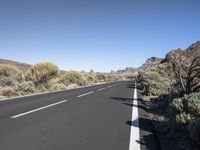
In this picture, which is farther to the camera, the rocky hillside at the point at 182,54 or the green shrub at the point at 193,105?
the rocky hillside at the point at 182,54

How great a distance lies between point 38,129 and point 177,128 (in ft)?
12.8

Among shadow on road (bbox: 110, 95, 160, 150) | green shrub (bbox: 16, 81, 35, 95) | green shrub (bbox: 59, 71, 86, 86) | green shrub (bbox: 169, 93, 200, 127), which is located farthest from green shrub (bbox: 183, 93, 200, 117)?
green shrub (bbox: 59, 71, 86, 86)

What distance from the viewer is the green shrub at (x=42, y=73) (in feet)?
122

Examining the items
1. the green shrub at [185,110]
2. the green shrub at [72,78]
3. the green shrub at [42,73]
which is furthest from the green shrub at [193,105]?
the green shrub at [72,78]

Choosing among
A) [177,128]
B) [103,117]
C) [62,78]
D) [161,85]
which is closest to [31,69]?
[62,78]

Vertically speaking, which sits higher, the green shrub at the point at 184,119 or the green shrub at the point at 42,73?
the green shrub at the point at 42,73

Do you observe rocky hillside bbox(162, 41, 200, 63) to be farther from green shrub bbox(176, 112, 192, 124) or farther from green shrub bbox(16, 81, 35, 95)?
green shrub bbox(16, 81, 35, 95)

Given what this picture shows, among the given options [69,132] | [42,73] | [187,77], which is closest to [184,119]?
[69,132]

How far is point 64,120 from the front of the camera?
1019 centimetres

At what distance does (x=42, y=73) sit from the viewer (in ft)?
122

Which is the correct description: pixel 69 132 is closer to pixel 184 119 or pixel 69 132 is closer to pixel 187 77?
pixel 184 119

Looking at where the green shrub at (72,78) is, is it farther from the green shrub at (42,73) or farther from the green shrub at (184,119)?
the green shrub at (184,119)

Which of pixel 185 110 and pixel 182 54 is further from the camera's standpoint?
pixel 182 54

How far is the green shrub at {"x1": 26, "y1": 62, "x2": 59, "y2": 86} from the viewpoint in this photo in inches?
1459
